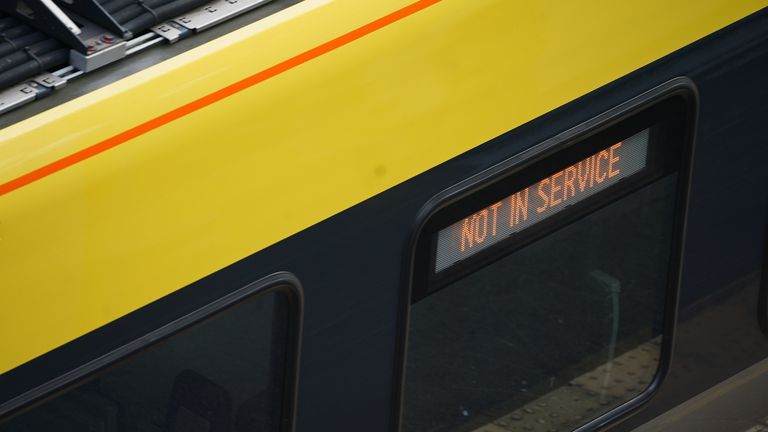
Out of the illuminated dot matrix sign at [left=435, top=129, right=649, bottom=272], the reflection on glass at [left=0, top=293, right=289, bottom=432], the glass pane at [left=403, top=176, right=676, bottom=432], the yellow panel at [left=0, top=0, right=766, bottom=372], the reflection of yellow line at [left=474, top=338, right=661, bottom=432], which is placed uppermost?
the yellow panel at [left=0, top=0, right=766, bottom=372]

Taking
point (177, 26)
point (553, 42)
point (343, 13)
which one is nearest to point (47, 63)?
point (177, 26)

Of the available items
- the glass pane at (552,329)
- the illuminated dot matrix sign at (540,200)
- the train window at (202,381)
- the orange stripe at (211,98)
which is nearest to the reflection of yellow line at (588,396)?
the glass pane at (552,329)

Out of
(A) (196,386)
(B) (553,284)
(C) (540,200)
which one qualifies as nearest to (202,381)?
(A) (196,386)

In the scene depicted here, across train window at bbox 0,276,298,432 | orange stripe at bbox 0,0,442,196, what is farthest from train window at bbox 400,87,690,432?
orange stripe at bbox 0,0,442,196

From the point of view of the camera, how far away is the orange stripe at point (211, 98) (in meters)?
3.17

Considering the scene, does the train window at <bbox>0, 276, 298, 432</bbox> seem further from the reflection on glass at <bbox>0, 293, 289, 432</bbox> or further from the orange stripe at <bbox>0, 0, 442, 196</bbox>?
the orange stripe at <bbox>0, 0, 442, 196</bbox>

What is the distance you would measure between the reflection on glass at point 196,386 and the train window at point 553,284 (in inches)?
18.0

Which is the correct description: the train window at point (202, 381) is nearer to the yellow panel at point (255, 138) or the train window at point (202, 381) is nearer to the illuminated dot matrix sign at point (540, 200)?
the yellow panel at point (255, 138)

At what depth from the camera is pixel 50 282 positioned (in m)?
3.21

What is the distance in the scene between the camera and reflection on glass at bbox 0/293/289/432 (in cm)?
340

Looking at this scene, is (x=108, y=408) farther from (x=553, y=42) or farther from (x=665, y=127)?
(x=665, y=127)

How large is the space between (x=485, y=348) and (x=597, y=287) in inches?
18.8

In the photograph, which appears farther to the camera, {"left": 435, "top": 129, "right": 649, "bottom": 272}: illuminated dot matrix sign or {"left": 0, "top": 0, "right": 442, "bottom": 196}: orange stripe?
{"left": 435, "top": 129, "right": 649, "bottom": 272}: illuminated dot matrix sign

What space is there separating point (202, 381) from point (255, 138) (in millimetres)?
651
